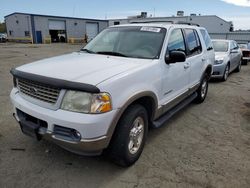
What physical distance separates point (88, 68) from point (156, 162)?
1617mm

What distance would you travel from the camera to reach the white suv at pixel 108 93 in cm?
243

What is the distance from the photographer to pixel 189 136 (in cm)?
407

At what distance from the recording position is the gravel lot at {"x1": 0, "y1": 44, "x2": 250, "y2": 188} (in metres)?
2.81

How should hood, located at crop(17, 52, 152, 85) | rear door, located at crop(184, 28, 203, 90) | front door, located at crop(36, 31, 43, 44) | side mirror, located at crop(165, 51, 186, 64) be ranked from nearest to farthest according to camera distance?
hood, located at crop(17, 52, 152, 85)
side mirror, located at crop(165, 51, 186, 64)
rear door, located at crop(184, 28, 203, 90)
front door, located at crop(36, 31, 43, 44)

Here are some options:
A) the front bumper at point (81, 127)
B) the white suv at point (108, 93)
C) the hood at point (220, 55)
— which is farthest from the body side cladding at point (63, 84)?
A: the hood at point (220, 55)

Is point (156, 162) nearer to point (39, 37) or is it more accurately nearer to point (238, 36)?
point (238, 36)

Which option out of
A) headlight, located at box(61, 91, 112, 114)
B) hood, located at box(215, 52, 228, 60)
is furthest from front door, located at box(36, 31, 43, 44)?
headlight, located at box(61, 91, 112, 114)

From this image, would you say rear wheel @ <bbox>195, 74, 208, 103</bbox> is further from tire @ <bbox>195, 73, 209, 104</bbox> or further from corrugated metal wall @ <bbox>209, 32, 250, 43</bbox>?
corrugated metal wall @ <bbox>209, 32, 250, 43</bbox>

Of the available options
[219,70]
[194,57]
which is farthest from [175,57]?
[219,70]

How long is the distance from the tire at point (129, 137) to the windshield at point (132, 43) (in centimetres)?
96

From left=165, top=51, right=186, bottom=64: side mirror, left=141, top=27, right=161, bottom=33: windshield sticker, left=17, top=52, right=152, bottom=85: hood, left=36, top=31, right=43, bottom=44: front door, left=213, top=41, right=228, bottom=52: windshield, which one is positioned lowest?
left=36, top=31, right=43, bottom=44: front door

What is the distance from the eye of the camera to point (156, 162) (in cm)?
322

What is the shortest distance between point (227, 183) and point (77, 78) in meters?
2.22

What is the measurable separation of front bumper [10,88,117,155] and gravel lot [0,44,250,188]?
0.57 meters
